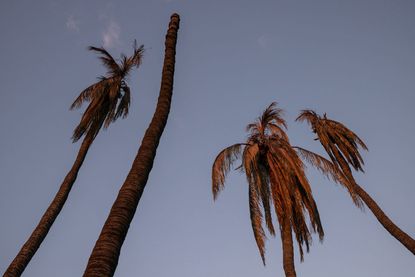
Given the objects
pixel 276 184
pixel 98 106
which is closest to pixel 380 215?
pixel 276 184

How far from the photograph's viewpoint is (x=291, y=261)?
43.3 ft

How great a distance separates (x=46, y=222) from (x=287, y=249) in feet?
32.1

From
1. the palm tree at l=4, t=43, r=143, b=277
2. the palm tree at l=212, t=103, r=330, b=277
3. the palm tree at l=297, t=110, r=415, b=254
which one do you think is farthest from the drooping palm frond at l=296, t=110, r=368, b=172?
the palm tree at l=4, t=43, r=143, b=277

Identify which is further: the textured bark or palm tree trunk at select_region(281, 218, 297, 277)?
the textured bark

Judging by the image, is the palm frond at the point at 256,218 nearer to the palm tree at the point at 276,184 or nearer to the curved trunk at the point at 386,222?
the palm tree at the point at 276,184

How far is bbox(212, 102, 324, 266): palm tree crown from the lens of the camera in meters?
14.5

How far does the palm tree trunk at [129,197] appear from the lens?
17.5 feet

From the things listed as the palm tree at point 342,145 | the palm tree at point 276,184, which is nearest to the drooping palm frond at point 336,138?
the palm tree at point 342,145

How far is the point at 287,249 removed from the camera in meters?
13.5

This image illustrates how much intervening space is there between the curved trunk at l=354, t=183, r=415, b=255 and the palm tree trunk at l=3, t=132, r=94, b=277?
14805 millimetres

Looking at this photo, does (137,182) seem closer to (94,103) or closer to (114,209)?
(114,209)

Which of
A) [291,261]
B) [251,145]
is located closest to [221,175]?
[251,145]

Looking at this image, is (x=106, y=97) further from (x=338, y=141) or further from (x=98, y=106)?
(x=338, y=141)

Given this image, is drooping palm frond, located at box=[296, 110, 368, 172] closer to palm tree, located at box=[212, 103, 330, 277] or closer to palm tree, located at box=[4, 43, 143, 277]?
palm tree, located at box=[212, 103, 330, 277]
